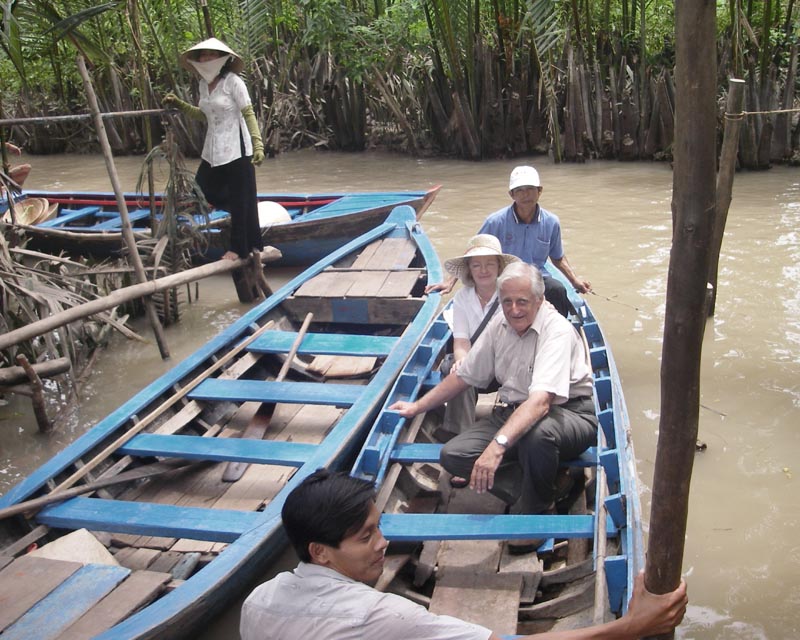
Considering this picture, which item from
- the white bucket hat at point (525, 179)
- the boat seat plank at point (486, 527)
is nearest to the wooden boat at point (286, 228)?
the white bucket hat at point (525, 179)

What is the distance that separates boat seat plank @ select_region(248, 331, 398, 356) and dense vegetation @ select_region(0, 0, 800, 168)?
546 centimetres

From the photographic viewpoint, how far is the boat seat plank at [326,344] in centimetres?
443

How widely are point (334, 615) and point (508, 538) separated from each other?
1.25m

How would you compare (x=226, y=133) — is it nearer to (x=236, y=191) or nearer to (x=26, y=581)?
(x=236, y=191)

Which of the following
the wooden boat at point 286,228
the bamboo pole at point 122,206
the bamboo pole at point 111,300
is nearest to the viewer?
the bamboo pole at point 111,300

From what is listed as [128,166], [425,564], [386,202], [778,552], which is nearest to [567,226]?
[386,202]

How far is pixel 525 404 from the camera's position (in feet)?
9.41

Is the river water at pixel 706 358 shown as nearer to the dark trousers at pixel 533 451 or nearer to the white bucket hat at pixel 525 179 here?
the dark trousers at pixel 533 451

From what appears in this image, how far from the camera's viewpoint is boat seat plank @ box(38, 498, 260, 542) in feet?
9.40

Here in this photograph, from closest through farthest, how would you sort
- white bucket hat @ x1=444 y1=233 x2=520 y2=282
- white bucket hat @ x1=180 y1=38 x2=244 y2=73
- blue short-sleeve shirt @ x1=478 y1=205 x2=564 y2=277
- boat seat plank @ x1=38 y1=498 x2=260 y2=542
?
boat seat plank @ x1=38 y1=498 x2=260 y2=542 → white bucket hat @ x1=444 y1=233 x2=520 y2=282 → blue short-sleeve shirt @ x1=478 y1=205 x2=564 y2=277 → white bucket hat @ x1=180 y1=38 x2=244 y2=73

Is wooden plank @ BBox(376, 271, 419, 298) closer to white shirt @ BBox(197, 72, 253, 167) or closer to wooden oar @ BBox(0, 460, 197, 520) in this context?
white shirt @ BBox(197, 72, 253, 167)

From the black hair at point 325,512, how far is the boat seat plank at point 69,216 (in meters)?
6.54

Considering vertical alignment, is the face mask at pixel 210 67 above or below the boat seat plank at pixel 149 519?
above

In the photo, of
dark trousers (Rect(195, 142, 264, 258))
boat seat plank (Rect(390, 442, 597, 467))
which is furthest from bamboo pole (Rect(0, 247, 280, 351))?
boat seat plank (Rect(390, 442, 597, 467))
